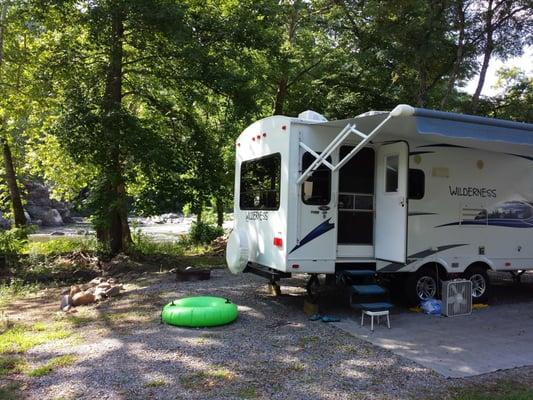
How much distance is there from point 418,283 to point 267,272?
2.39 meters

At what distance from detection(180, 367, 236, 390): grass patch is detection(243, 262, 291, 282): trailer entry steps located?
A: 2386 millimetres

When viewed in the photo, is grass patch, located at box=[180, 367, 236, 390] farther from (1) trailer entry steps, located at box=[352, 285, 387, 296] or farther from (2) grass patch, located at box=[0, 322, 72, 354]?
(1) trailer entry steps, located at box=[352, 285, 387, 296]

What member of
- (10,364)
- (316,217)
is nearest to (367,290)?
(316,217)

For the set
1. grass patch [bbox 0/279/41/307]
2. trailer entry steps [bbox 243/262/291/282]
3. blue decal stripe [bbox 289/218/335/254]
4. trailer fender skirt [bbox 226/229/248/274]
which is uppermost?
blue decal stripe [bbox 289/218/335/254]

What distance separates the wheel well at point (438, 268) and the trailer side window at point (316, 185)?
202 cm

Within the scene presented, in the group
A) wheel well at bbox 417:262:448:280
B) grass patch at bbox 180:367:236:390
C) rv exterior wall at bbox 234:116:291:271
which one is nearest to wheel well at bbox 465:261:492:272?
wheel well at bbox 417:262:448:280

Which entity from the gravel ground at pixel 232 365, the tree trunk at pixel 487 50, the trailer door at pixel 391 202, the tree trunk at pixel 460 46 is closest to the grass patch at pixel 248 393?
the gravel ground at pixel 232 365

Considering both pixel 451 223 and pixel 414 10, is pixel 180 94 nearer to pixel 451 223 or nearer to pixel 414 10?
pixel 414 10

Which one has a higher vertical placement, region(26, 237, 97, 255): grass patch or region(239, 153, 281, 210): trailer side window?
region(239, 153, 281, 210): trailer side window

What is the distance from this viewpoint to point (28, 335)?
6543mm

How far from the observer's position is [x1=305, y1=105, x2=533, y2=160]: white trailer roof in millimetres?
6050

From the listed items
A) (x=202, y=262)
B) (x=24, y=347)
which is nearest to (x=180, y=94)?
(x=202, y=262)

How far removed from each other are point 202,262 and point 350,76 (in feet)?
22.7

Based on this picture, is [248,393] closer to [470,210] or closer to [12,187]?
[470,210]
